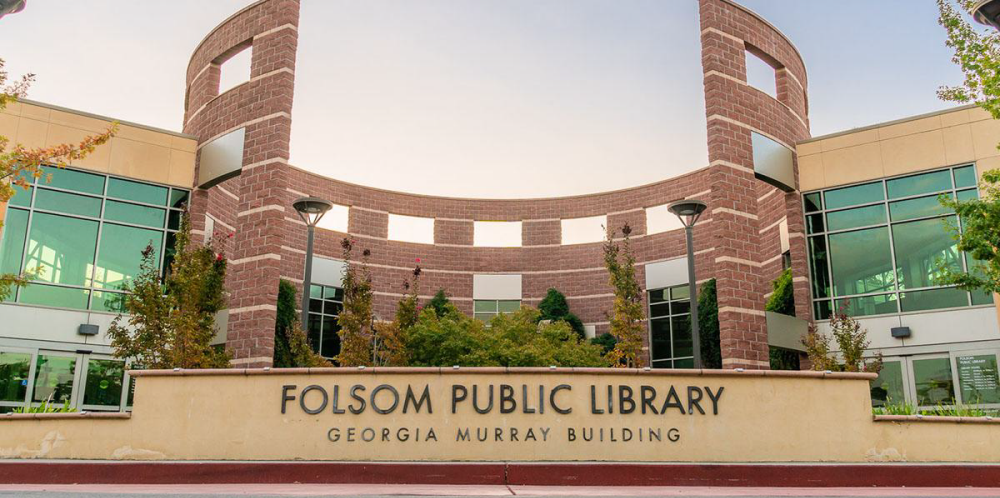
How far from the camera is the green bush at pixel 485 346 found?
20797 mm

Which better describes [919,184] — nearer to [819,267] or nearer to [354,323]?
[819,267]

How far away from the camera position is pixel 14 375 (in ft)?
62.5

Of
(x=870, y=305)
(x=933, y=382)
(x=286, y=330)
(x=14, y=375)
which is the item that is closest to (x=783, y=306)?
(x=870, y=305)

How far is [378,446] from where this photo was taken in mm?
10820

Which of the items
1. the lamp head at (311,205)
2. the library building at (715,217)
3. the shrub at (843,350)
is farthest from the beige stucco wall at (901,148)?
the lamp head at (311,205)

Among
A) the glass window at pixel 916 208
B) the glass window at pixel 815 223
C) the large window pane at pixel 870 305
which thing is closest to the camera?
the glass window at pixel 916 208

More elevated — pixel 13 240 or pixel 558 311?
pixel 13 240

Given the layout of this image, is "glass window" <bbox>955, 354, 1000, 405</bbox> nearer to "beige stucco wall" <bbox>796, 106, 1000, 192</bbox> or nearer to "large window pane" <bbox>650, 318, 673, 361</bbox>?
"beige stucco wall" <bbox>796, 106, 1000, 192</bbox>

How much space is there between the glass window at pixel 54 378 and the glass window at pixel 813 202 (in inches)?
777

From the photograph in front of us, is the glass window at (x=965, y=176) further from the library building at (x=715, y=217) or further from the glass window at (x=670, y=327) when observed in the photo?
the glass window at (x=670, y=327)

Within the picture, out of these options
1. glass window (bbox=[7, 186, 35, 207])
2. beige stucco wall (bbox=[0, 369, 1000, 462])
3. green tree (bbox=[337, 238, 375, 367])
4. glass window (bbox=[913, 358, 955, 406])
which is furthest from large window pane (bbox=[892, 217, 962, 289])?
glass window (bbox=[7, 186, 35, 207])

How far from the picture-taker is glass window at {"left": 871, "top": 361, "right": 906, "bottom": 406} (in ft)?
66.2

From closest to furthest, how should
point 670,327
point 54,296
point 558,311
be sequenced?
point 54,296 → point 670,327 → point 558,311

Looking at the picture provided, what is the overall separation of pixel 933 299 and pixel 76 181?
2207cm
